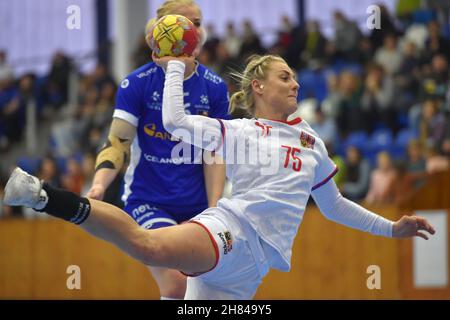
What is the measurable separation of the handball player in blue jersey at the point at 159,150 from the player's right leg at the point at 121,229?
97 cm

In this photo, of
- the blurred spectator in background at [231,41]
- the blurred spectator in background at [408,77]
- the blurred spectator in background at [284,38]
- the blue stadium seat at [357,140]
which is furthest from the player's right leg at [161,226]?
the blurred spectator in background at [231,41]

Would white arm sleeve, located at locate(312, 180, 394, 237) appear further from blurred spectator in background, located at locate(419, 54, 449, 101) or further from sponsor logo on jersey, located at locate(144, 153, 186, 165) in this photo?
blurred spectator in background, located at locate(419, 54, 449, 101)

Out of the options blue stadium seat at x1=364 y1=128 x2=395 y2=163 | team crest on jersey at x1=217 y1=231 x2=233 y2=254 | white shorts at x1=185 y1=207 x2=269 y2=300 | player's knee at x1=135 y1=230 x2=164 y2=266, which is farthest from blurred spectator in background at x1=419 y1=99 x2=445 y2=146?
player's knee at x1=135 y1=230 x2=164 y2=266

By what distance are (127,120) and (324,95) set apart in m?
9.52

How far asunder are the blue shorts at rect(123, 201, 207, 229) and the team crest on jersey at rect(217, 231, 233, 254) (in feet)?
2.92

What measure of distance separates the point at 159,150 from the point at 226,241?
1187mm

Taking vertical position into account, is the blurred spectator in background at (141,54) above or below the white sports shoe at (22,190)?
above

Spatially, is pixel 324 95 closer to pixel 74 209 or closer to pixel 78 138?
pixel 78 138

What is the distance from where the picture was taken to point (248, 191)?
5.30 m

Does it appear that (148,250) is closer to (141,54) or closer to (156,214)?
(156,214)

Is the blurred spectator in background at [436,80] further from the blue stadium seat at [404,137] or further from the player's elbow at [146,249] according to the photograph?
the player's elbow at [146,249]

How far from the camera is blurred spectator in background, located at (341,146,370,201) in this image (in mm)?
12070

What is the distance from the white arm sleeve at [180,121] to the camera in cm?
513
